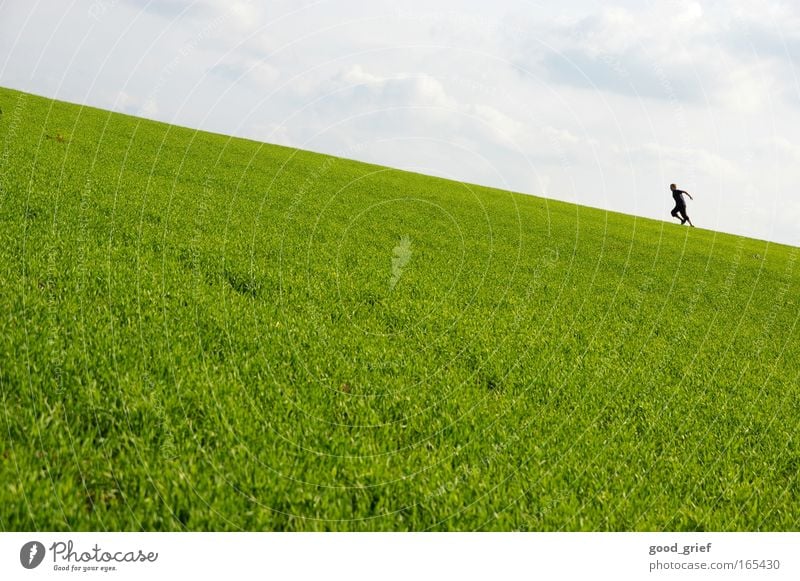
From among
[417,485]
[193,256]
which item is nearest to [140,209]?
[193,256]

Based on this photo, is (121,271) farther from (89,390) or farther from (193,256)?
(89,390)

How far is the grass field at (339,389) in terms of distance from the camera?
15.1 feet

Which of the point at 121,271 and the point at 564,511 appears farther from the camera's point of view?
the point at 121,271

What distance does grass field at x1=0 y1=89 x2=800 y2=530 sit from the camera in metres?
4.60

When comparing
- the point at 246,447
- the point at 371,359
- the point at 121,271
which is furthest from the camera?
the point at 121,271

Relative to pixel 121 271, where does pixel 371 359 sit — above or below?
below

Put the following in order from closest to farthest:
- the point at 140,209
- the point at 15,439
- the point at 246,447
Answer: the point at 15,439
the point at 246,447
the point at 140,209

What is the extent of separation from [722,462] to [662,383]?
2.39 metres

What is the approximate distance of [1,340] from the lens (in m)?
5.80

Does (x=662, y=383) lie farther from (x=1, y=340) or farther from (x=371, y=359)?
(x=1, y=340)

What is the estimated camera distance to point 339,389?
6531 mm

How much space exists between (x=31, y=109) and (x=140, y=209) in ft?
90.1
